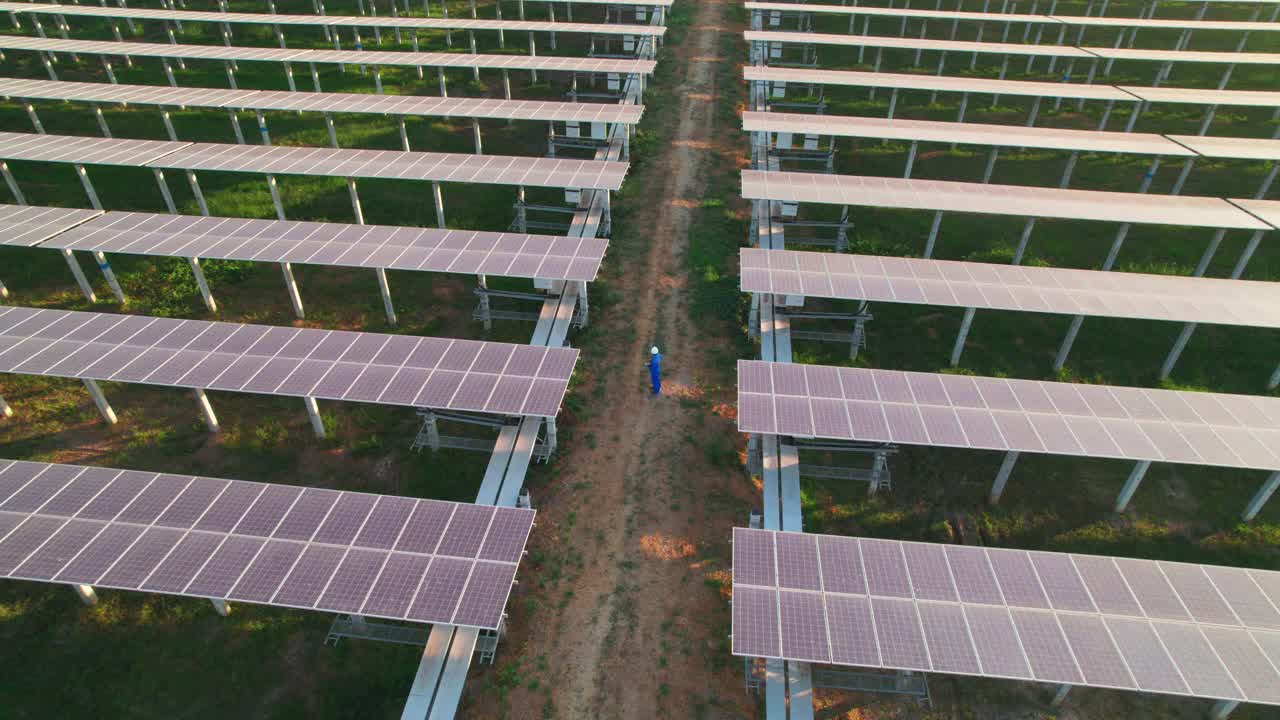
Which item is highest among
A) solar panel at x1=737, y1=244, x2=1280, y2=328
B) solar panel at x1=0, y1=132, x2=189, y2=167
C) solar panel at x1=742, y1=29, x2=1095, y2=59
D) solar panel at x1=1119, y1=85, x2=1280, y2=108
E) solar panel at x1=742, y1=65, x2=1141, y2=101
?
solar panel at x1=742, y1=29, x2=1095, y2=59

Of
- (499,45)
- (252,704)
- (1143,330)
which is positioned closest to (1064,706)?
(1143,330)

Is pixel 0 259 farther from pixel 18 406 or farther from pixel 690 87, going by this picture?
pixel 690 87

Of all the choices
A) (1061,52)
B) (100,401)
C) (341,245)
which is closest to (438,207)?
→ (341,245)

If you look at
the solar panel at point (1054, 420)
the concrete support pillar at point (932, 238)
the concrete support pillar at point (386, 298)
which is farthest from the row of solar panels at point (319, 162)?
the solar panel at point (1054, 420)

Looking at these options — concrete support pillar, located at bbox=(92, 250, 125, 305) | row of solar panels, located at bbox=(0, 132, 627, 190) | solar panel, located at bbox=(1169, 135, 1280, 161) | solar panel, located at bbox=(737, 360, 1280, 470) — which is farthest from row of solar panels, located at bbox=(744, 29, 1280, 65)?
concrete support pillar, located at bbox=(92, 250, 125, 305)

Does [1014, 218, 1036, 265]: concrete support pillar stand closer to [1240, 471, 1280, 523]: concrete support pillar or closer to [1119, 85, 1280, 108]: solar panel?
[1240, 471, 1280, 523]: concrete support pillar

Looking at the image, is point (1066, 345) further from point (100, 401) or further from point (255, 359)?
point (100, 401)
